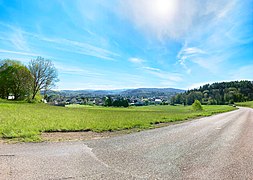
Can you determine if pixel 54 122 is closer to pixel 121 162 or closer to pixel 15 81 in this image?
pixel 121 162

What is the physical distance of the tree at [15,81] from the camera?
46463 mm

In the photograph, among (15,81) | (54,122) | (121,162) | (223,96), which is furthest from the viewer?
(223,96)

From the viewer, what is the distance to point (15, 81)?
4700 cm

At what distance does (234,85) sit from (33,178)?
193765mm

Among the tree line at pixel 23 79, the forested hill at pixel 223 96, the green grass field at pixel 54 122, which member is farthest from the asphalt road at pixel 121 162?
the forested hill at pixel 223 96

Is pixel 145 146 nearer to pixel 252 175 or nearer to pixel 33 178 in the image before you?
pixel 252 175

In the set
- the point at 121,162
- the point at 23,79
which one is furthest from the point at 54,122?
the point at 23,79

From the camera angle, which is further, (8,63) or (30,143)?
(8,63)

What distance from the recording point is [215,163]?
532 centimetres

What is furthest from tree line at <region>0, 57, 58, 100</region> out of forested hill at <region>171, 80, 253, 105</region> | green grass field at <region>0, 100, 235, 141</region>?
forested hill at <region>171, 80, 253, 105</region>

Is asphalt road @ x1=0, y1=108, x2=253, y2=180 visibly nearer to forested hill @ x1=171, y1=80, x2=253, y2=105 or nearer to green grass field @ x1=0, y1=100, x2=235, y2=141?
green grass field @ x1=0, y1=100, x2=235, y2=141

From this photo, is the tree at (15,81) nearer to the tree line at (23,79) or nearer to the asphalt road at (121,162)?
the tree line at (23,79)

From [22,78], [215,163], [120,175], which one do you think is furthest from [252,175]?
[22,78]

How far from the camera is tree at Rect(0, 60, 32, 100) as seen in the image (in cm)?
4646
